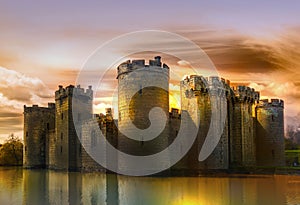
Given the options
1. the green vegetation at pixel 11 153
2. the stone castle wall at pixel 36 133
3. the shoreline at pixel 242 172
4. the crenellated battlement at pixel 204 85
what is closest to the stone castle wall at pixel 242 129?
the shoreline at pixel 242 172

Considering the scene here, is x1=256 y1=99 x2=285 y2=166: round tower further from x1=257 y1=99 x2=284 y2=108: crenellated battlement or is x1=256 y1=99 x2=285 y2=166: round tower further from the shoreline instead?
the shoreline

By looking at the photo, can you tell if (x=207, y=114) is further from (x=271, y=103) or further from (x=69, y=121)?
(x=69, y=121)

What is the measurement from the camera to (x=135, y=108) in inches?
1006

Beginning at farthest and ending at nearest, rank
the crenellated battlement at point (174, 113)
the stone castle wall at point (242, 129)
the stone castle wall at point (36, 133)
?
1. the stone castle wall at point (36, 133)
2. the stone castle wall at point (242, 129)
3. the crenellated battlement at point (174, 113)

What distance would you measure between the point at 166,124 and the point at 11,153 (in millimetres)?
35681

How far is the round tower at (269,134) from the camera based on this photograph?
35.7 metres

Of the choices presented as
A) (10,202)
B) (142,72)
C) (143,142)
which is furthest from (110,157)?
(10,202)

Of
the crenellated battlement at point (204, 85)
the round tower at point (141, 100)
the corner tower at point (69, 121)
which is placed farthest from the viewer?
the corner tower at point (69, 121)

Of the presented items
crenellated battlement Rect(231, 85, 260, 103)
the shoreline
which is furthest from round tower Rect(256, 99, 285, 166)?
the shoreline

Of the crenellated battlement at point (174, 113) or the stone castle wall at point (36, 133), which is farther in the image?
the stone castle wall at point (36, 133)

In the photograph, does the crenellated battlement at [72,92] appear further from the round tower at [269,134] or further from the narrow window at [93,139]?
the round tower at [269,134]

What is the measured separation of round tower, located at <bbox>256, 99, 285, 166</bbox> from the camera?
35656 millimetres

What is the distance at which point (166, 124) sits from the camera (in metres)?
26.4

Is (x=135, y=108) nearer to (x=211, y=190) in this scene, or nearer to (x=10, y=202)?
(x=211, y=190)
